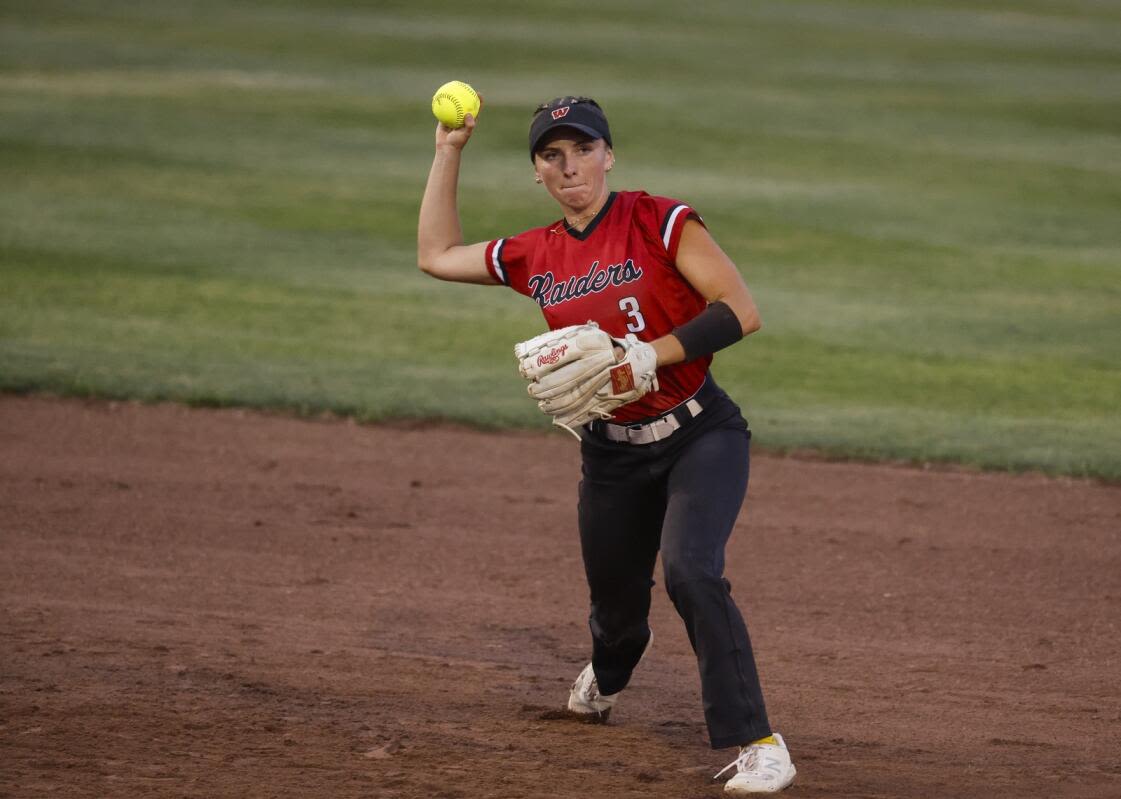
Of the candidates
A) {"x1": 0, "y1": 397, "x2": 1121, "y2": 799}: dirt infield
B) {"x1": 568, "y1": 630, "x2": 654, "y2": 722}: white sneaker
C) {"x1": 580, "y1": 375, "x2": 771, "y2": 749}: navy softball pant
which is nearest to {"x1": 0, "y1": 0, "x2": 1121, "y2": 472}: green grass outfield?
{"x1": 0, "y1": 397, "x2": 1121, "y2": 799}: dirt infield

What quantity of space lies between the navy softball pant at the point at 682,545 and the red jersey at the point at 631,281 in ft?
0.40

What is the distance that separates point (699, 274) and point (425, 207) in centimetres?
105

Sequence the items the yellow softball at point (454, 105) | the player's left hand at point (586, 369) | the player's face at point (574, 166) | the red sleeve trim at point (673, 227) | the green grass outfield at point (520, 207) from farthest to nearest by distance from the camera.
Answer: the green grass outfield at point (520, 207), the yellow softball at point (454, 105), the player's face at point (574, 166), the red sleeve trim at point (673, 227), the player's left hand at point (586, 369)

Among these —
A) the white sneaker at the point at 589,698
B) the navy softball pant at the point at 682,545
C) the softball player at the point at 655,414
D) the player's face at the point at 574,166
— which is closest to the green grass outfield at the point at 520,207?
the white sneaker at the point at 589,698

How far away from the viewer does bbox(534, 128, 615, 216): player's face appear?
448cm

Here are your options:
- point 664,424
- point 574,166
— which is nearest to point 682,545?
point 664,424

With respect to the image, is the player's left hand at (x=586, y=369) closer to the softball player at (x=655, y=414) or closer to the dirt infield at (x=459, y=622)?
the softball player at (x=655, y=414)

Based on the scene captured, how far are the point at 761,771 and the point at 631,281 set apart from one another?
143 centimetres

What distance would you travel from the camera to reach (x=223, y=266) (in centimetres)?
1253

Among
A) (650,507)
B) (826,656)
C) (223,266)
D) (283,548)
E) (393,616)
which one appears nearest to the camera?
(650,507)

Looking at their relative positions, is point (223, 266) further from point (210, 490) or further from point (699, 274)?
point (699, 274)

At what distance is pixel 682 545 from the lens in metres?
4.28

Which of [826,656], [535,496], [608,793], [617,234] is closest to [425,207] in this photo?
[617,234]

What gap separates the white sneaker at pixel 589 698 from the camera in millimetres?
5020
